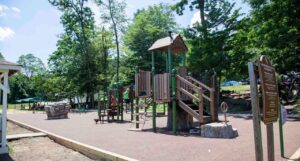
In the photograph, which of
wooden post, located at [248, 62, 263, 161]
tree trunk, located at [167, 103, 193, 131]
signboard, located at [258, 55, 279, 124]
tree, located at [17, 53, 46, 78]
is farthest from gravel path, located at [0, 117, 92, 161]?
tree, located at [17, 53, 46, 78]

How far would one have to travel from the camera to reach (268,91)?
4211 mm

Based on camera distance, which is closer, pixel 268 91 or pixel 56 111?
pixel 268 91

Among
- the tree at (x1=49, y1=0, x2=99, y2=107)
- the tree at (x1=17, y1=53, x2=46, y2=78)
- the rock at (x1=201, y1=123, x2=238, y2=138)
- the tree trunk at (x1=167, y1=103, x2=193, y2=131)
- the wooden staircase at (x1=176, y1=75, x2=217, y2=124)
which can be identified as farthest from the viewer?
the tree at (x1=17, y1=53, x2=46, y2=78)

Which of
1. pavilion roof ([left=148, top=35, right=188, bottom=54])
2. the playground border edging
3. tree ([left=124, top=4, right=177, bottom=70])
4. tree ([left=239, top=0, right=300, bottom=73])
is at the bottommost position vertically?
the playground border edging

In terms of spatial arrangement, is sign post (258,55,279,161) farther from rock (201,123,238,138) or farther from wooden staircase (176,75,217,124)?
wooden staircase (176,75,217,124)

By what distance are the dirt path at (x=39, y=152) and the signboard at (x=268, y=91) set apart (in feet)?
16.0

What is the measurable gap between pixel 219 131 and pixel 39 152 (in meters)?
5.61

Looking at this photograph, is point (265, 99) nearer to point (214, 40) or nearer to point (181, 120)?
point (181, 120)

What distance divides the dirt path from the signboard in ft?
16.0

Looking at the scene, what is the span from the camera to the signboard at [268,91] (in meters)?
4.05

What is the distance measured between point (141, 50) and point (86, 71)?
8.19 m

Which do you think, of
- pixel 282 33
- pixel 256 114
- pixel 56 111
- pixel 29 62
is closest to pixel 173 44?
pixel 282 33

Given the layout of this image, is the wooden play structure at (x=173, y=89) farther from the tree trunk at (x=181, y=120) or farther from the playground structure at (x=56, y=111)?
the playground structure at (x=56, y=111)

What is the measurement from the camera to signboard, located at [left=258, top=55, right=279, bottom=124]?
13.3 ft
